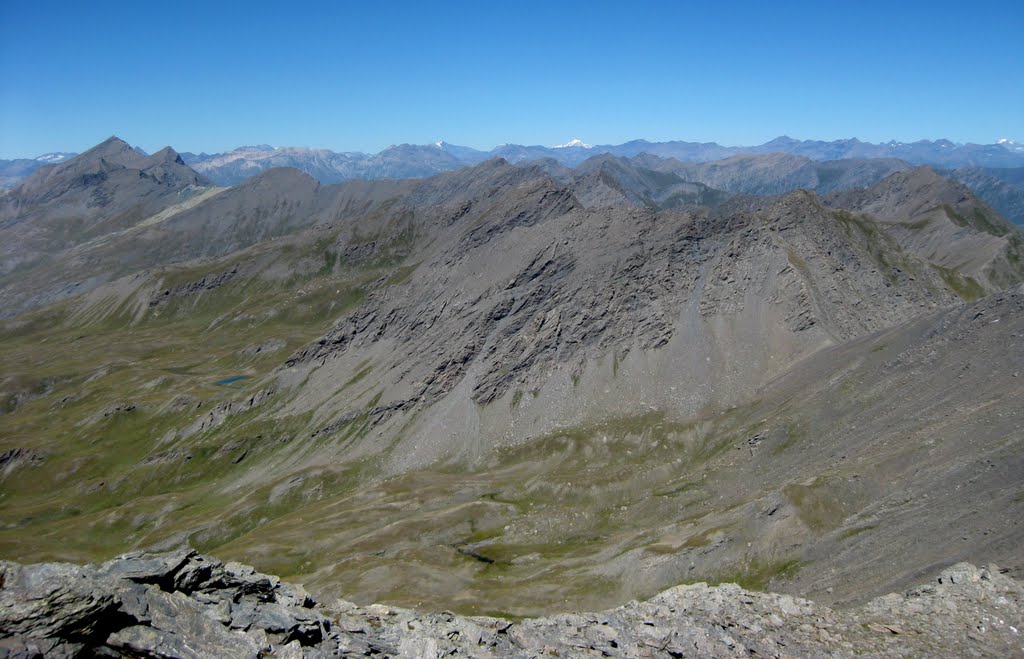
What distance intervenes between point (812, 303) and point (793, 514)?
8542 centimetres

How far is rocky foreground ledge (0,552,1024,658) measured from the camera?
28.2 metres

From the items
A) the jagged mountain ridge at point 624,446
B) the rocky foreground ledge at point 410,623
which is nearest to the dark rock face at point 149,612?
the rocky foreground ledge at point 410,623

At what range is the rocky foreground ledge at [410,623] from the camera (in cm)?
2817

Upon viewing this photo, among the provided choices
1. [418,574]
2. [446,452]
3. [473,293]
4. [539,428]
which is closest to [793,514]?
[418,574]

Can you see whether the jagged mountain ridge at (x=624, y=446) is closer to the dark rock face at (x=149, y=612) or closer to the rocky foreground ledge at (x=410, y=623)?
the rocky foreground ledge at (x=410, y=623)

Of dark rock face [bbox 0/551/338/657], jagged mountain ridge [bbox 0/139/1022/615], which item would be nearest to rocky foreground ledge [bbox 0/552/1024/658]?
dark rock face [bbox 0/551/338/657]

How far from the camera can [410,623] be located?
141ft

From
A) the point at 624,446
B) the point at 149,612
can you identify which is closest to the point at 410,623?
the point at 149,612

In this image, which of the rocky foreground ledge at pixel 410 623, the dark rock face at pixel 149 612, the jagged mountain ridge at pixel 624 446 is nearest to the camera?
the dark rock face at pixel 149 612

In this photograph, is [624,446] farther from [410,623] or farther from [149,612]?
[149,612]

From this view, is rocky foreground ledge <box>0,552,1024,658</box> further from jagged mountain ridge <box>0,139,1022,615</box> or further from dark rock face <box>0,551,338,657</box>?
jagged mountain ridge <box>0,139,1022,615</box>

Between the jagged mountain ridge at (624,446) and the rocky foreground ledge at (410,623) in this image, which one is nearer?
the rocky foreground ledge at (410,623)

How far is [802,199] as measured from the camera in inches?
7849

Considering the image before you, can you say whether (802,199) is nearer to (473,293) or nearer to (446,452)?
(473,293)
